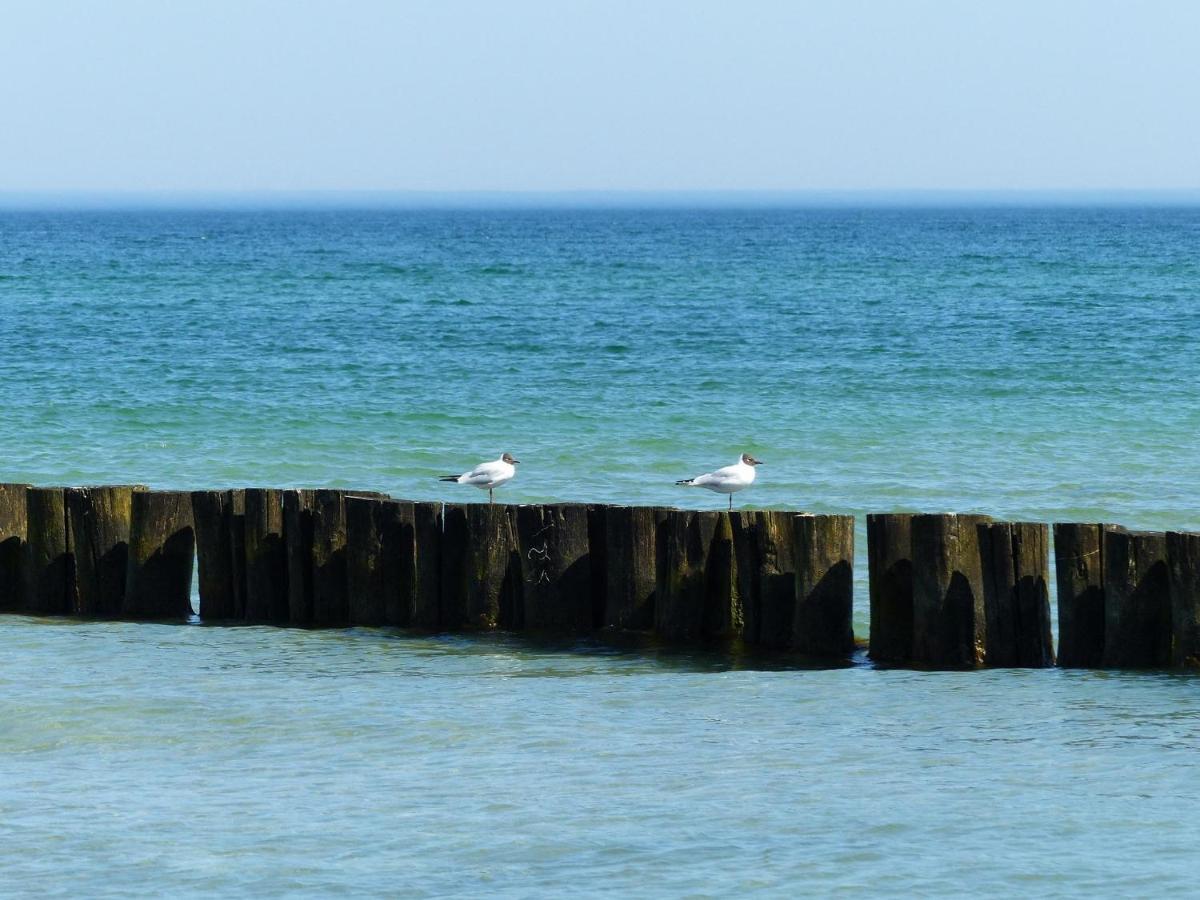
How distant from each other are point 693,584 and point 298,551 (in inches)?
115

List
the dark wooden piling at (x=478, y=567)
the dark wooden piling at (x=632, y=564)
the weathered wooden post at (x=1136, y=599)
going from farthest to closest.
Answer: the dark wooden piling at (x=478, y=567) → the dark wooden piling at (x=632, y=564) → the weathered wooden post at (x=1136, y=599)

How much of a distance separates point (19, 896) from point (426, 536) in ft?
17.6

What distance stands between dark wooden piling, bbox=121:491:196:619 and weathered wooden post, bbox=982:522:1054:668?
5.76 m

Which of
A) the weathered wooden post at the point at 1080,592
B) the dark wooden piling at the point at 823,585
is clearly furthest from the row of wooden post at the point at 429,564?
the weathered wooden post at the point at 1080,592

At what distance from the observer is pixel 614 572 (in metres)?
11.6

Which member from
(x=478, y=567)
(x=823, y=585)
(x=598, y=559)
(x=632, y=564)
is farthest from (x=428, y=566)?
(x=823, y=585)

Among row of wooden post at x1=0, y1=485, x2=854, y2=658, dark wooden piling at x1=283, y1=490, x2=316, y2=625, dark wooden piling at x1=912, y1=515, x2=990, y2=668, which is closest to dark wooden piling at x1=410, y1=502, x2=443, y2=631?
row of wooden post at x1=0, y1=485, x2=854, y2=658

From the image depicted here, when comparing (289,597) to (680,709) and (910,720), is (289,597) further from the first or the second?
(910,720)

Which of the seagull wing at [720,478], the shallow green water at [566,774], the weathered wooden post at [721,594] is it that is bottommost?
the shallow green water at [566,774]

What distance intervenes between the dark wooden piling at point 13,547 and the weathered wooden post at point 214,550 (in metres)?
1.35

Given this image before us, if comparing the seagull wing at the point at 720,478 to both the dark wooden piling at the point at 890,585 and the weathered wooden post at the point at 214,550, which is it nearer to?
the dark wooden piling at the point at 890,585

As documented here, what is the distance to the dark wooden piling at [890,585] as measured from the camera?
10.9m

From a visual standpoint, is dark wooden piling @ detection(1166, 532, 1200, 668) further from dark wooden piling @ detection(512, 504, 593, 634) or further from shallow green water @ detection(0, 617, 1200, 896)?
dark wooden piling @ detection(512, 504, 593, 634)

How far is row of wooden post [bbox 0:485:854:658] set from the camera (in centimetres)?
1119
